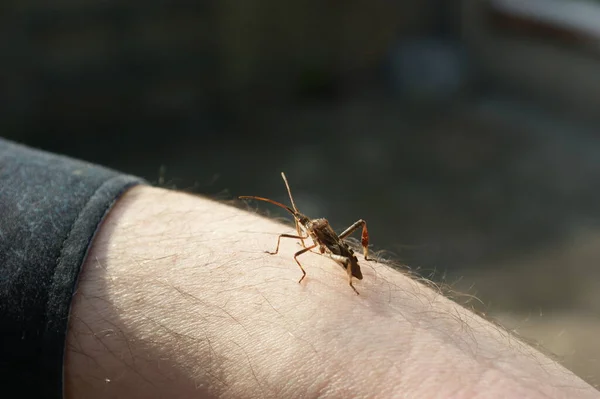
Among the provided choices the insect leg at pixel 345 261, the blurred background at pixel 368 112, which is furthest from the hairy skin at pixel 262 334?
the blurred background at pixel 368 112

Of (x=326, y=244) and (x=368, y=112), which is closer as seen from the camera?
(x=326, y=244)

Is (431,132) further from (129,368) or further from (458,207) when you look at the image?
(129,368)

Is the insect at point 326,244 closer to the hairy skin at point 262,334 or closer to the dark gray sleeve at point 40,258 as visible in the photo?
the hairy skin at point 262,334

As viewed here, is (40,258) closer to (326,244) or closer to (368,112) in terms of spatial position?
(326,244)

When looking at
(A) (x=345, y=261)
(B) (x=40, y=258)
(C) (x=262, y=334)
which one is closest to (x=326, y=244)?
(A) (x=345, y=261)

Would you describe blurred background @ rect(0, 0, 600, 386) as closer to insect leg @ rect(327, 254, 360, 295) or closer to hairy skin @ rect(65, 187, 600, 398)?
insect leg @ rect(327, 254, 360, 295)

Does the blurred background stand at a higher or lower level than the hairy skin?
lower

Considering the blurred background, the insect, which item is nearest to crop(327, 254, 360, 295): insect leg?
the insect
